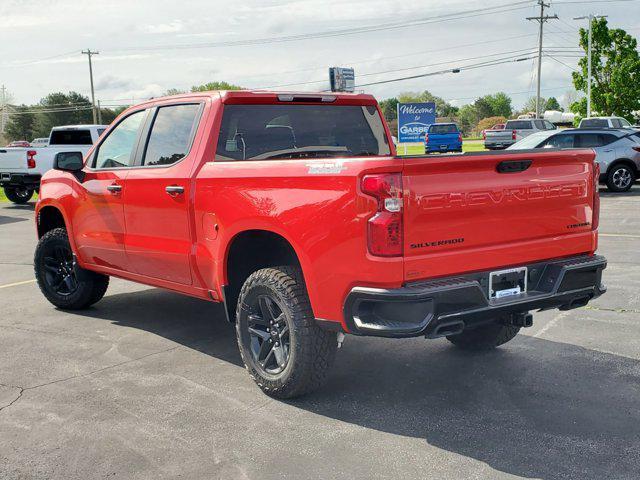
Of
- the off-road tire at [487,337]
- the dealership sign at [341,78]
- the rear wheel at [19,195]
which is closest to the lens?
A: the off-road tire at [487,337]

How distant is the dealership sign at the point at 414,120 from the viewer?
40312mm

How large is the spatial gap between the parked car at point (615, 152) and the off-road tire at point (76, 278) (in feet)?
47.2

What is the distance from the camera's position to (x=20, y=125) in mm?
110312

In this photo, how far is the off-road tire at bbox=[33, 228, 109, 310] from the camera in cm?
693

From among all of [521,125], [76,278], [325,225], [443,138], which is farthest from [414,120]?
[325,225]

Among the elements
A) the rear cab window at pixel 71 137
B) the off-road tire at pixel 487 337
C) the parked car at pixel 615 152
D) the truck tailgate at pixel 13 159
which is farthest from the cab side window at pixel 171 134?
the parked car at pixel 615 152

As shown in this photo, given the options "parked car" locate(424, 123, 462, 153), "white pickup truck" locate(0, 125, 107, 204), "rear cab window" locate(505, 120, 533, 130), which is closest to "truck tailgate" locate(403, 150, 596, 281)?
"white pickup truck" locate(0, 125, 107, 204)

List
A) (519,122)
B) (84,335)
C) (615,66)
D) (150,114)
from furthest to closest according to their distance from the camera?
(615,66)
(519,122)
(84,335)
(150,114)

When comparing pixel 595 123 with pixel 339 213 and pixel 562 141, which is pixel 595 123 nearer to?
pixel 562 141

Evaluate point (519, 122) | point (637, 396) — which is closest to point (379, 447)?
point (637, 396)

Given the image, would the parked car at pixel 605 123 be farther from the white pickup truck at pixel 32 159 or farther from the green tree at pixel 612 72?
the white pickup truck at pixel 32 159

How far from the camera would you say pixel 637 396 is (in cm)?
450

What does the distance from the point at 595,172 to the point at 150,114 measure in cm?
339

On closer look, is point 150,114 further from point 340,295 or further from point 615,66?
point 615,66
